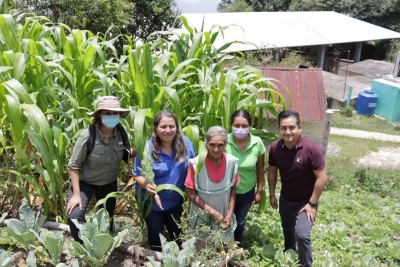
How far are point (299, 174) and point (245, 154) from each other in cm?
37

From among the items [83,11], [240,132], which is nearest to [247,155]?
[240,132]

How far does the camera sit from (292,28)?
2009 cm

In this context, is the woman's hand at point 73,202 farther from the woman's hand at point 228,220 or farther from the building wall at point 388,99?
the building wall at point 388,99

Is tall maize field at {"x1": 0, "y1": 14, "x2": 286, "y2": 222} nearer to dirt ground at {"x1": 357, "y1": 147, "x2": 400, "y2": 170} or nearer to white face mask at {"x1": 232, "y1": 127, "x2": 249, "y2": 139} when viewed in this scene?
white face mask at {"x1": 232, "y1": 127, "x2": 249, "y2": 139}

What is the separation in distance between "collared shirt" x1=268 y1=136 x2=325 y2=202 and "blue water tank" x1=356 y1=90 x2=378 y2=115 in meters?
10.2

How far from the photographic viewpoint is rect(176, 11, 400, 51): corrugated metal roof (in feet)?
58.0

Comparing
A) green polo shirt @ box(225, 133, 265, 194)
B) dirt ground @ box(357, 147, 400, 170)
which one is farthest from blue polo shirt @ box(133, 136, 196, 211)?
dirt ground @ box(357, 147, 400, 170)

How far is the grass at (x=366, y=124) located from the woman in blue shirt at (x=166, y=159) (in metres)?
7.75

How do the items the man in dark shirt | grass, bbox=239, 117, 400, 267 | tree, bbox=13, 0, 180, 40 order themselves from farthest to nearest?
1. tree, bbox=13, 0, 180, 40
2. grass, bbox=239, 117, 400, 267
3. the man in dark shirt

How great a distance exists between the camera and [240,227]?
2.59 m

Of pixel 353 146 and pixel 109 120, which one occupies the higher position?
pixel 109 120

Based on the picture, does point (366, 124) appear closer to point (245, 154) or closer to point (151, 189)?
point (245, 154)

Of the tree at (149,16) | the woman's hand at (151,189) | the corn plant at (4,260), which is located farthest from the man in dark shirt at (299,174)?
the tree at (149,16)

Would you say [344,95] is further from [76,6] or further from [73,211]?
[73,211]
